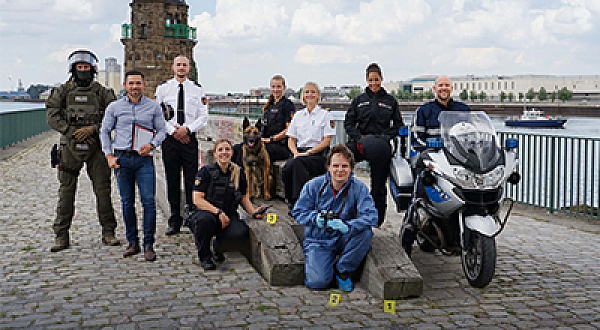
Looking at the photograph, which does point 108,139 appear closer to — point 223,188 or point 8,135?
point 223,188

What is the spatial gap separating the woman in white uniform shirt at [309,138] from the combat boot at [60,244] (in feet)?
8.85

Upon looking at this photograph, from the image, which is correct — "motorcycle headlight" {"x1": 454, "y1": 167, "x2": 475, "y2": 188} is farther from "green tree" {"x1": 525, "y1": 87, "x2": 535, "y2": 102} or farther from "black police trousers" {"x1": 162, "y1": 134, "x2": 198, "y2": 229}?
"green tree" {"x1": 525, "y1": 87, "x2": 535, "y2": 102}

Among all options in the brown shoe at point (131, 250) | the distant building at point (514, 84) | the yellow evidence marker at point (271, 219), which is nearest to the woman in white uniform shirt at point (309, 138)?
the yellow evidence marker at point (271, 219)

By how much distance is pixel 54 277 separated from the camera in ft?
22.4

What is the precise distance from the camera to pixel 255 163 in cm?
882

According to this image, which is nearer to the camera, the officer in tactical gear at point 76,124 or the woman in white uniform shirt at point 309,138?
the officer in tactical gear at point 76,124

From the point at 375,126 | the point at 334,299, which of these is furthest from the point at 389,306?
the point at 375,126

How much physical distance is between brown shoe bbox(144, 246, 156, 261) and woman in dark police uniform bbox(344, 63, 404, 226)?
104 inches

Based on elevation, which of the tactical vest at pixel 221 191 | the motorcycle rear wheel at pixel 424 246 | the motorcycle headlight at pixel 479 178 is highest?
the motorcycle headlight at pixel 479 178

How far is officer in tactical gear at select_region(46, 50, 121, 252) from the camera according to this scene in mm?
8023

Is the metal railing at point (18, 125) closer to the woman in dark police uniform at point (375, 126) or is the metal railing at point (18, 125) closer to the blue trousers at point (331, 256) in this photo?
the woman in dark police uniform at point (375, 126)

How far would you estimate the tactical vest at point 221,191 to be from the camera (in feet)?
24.3

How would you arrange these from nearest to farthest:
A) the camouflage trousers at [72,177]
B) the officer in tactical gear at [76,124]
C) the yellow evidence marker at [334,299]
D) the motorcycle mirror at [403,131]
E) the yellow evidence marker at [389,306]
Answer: the yellow evidence marker at [389,306] < the yellow evidence marker at [334,299] < the motorcycle mirror at [403,131] < the officer in tactical gear at [76,124] < the camouflage trousers at [72,177]

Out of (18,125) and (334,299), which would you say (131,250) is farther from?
(18,125)
